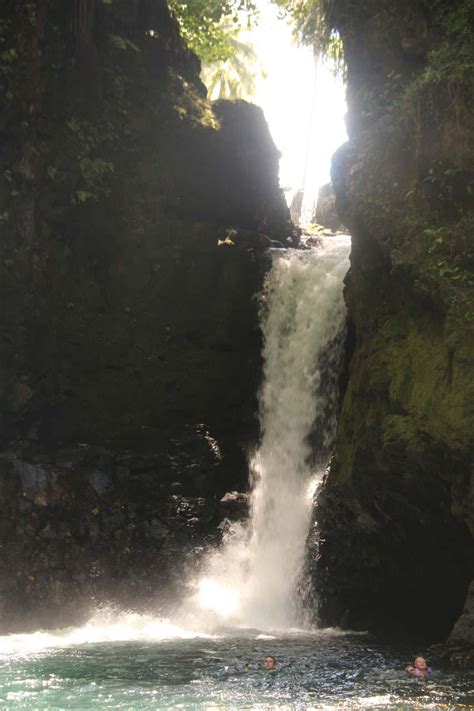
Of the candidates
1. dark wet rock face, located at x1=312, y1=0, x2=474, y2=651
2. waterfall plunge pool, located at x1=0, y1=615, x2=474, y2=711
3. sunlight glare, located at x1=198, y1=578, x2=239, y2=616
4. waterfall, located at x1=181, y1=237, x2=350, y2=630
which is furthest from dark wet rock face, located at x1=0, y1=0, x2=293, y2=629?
dark wet rock face, located at x1=312, y1=0, x2=474, y2=651

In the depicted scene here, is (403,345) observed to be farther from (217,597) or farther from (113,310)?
(113,310)

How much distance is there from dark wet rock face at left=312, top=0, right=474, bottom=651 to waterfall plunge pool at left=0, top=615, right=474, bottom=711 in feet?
4.71

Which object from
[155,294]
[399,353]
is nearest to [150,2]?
[155,294]

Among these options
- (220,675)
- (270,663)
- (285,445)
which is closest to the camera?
(220,675)

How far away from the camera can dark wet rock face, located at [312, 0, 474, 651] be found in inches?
435

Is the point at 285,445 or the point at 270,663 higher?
the point at 285,445

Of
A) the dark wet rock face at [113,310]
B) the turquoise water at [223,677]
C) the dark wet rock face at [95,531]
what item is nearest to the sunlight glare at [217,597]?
the dark wet rock face at [95,531]

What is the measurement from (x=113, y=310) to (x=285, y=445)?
4.47 metres

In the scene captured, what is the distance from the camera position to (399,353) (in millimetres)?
12148

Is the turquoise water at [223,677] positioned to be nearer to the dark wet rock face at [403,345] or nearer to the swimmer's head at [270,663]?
the swimmer's head at [270,663]

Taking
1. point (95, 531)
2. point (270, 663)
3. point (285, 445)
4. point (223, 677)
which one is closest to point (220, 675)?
point (223, 677)

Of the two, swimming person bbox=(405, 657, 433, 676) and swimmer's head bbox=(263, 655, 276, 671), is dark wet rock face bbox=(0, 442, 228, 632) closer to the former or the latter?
swimmer's head bbox=(263, 655, 276, 671)

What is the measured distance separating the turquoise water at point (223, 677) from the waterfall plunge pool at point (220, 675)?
0.04 ft

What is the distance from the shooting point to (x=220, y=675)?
9.14m
